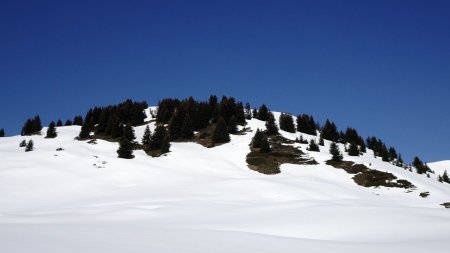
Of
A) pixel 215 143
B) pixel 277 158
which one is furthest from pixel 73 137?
pixel 277 158

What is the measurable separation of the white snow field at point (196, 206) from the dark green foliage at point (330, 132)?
18.4 m

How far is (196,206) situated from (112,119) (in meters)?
55.8

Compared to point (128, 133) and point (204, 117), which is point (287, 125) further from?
point (128, 133)

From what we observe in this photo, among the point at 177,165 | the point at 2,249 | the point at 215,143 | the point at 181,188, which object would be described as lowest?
the point at 2,249

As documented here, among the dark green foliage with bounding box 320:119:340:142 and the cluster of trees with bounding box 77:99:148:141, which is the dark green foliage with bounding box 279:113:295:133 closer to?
the dark green foliage with bounding box 320:119:340:142

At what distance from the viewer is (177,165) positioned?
48.2 m

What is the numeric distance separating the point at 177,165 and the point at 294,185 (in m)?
18.6

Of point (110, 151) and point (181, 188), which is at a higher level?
point (110, 151)

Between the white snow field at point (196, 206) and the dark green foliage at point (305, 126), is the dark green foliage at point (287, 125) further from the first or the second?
the white snow field at point (196, 206)

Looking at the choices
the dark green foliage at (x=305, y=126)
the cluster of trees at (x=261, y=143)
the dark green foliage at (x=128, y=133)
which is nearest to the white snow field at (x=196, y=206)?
the cluster of trees at (x=261, y=143)

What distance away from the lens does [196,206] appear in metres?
21.6

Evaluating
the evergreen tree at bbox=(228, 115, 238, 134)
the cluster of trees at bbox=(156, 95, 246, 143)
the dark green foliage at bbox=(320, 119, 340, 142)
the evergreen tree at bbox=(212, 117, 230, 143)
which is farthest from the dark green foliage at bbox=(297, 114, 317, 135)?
the evergreen tree at bbox=(212, 117, 230, 143)

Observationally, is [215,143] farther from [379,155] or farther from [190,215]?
[190,215]

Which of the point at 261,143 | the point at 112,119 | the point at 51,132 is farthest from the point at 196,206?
the point at 112,119
